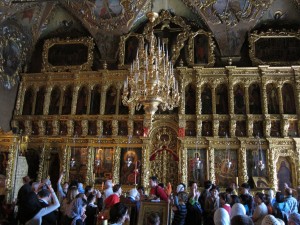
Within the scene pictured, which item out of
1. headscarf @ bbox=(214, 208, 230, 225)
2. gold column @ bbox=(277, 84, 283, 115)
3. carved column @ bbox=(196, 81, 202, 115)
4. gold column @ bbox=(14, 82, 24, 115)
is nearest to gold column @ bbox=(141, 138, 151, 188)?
carved column @ bbox=(196, 81, 202, 115)

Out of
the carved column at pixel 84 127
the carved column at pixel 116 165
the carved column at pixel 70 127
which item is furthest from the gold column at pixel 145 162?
the carved column at pixel 70 127

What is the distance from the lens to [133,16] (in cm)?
1510

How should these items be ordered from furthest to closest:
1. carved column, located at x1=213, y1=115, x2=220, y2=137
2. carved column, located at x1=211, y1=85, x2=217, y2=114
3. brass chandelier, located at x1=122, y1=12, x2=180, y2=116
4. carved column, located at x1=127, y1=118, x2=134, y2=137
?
carved column, located at x1=127, y1=118, x2=134, y2=137, carved column, located at x1=211, y1=85, x2=217, y2=114, carved column, located at x1=213, y1=115, x2=220, y2=137, brass chandelier, located at x1=122, y1=12, x2=180, y2=116

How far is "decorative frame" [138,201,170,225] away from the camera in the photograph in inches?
203

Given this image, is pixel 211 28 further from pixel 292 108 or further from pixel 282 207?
pixel 282 207

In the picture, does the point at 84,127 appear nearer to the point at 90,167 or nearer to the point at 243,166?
the point at 90,167

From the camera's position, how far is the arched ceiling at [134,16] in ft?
47.1

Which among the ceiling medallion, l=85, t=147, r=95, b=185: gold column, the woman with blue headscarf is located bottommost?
the woman with blue headscarf

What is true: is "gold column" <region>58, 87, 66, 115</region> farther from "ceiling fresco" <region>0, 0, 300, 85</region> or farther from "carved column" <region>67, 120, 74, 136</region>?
"ceiling fresco" <region>0, 0, 300, 85</region>

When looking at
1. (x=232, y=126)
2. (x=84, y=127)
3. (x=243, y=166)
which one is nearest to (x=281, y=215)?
(x=243, y=166)

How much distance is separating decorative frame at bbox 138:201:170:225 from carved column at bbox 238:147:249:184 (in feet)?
27.1

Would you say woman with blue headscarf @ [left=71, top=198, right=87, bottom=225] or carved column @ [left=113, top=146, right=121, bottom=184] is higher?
carved column @ [left=113, top=146, right=121, bottom=184]

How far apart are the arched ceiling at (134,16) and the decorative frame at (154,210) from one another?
35.6 feet

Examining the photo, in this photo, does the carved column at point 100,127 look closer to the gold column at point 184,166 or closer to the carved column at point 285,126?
the gold column at point 184,166
